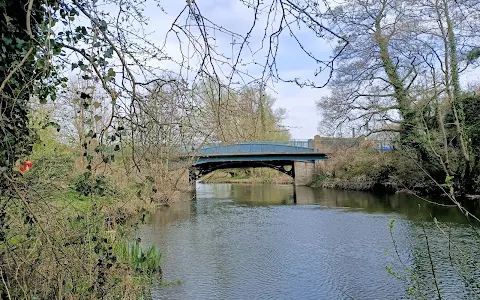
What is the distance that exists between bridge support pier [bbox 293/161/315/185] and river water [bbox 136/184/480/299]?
43.5 ft

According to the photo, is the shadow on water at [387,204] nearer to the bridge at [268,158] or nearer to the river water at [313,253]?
the river water at [313,253]

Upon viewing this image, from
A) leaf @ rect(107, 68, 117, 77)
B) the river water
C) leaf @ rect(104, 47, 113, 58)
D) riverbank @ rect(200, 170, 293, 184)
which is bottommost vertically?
the river water

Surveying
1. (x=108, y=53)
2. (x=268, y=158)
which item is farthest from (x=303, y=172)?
(x=108, y=53)

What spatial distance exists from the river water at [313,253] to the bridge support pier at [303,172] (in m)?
13.3

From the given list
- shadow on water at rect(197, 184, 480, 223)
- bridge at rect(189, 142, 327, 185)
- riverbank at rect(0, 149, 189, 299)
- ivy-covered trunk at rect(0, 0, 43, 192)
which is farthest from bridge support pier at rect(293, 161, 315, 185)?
ivy-covered trunk at rect(0, 0, 43, 192)

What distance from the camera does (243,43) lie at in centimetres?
212

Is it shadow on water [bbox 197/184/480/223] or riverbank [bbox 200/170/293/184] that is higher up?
riverbank [bbox 200/170/293/184]

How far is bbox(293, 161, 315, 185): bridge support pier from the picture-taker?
28941mm

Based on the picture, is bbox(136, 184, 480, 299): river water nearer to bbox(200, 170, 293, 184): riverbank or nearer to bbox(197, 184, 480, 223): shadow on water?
bbox(197, 184, 480, 223): shadow on water

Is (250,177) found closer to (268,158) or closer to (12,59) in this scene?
(268,158)

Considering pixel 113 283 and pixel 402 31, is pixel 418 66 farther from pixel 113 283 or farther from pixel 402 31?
pixel 113 283

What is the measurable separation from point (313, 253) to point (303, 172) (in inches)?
815

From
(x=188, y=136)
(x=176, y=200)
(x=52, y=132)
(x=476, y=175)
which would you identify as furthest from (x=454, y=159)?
(x=188, y=136)

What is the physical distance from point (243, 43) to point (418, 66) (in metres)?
14.5
